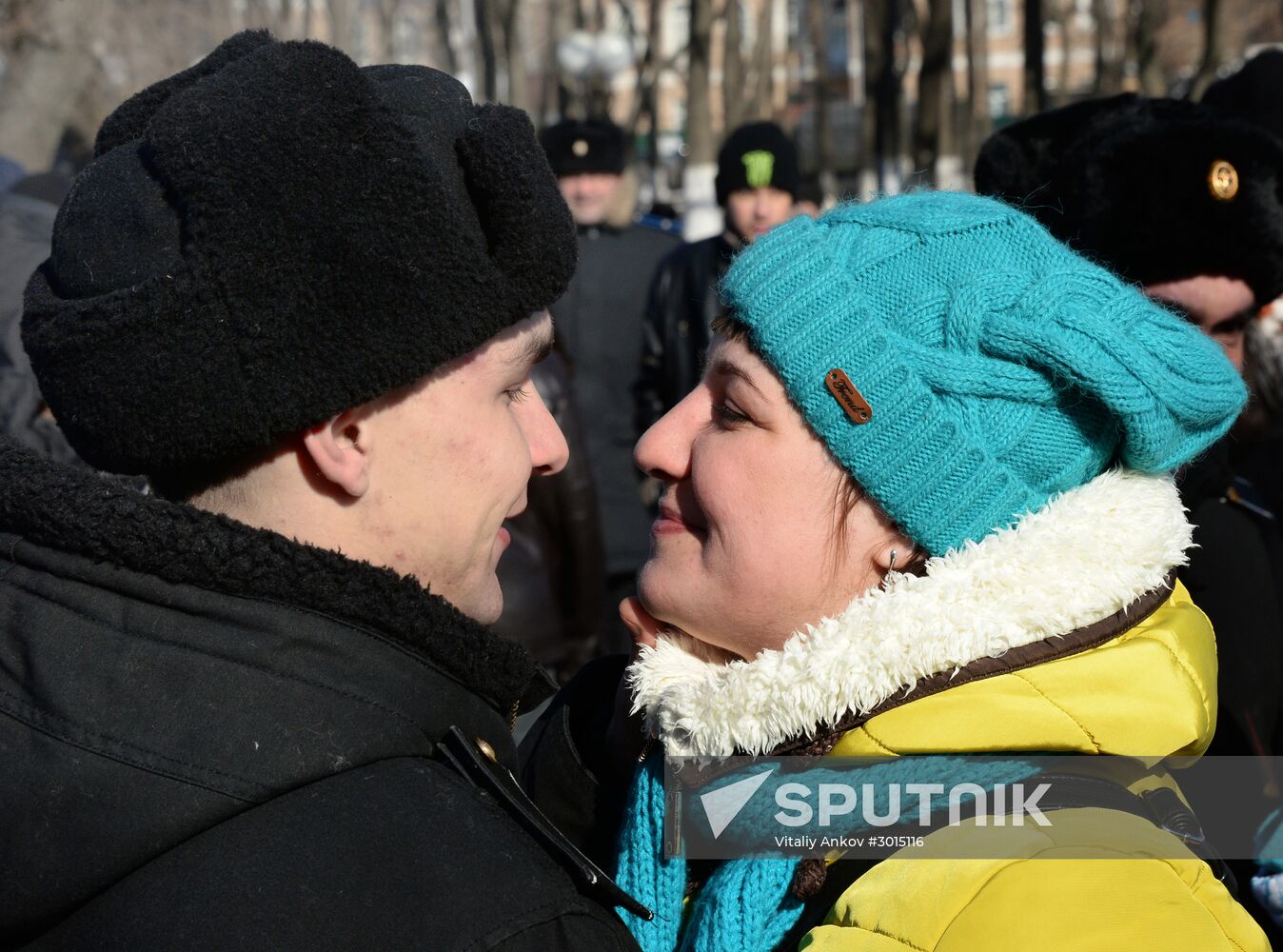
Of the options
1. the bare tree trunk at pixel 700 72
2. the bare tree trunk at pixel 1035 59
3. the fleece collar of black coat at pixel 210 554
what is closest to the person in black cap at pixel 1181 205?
the fleece collar of black coat at pixel 210 554

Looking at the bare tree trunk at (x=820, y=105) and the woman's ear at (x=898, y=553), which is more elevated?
the woman's ear at (x=898, y=553)

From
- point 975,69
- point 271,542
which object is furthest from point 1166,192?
point 975,69

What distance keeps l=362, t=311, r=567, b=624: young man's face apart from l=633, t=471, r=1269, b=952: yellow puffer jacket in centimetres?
34

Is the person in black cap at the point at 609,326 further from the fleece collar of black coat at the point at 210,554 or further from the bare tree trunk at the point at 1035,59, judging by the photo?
the bare tree trunk at the point at 1035,59

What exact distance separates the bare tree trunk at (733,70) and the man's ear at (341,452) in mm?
25594

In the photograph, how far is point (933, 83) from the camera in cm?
1441

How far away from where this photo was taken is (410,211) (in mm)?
1465

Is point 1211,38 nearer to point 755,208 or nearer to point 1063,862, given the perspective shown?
point 755,208

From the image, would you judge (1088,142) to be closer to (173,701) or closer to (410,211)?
(410,211)

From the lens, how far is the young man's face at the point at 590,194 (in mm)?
6477

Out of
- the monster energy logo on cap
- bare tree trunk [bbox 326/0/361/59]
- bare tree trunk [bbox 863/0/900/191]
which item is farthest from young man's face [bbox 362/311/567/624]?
bare tree trunk [bbox 326/0/361/59]

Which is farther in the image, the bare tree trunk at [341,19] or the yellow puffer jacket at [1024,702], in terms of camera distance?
the bare tree trunk at [341,19]

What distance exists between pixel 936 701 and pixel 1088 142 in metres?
1.89

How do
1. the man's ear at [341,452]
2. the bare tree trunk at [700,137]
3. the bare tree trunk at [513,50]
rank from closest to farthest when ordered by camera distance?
the man's ear at [341,452], the bare tree trunk at [700,137], the bare tree trunk at [513,50]
